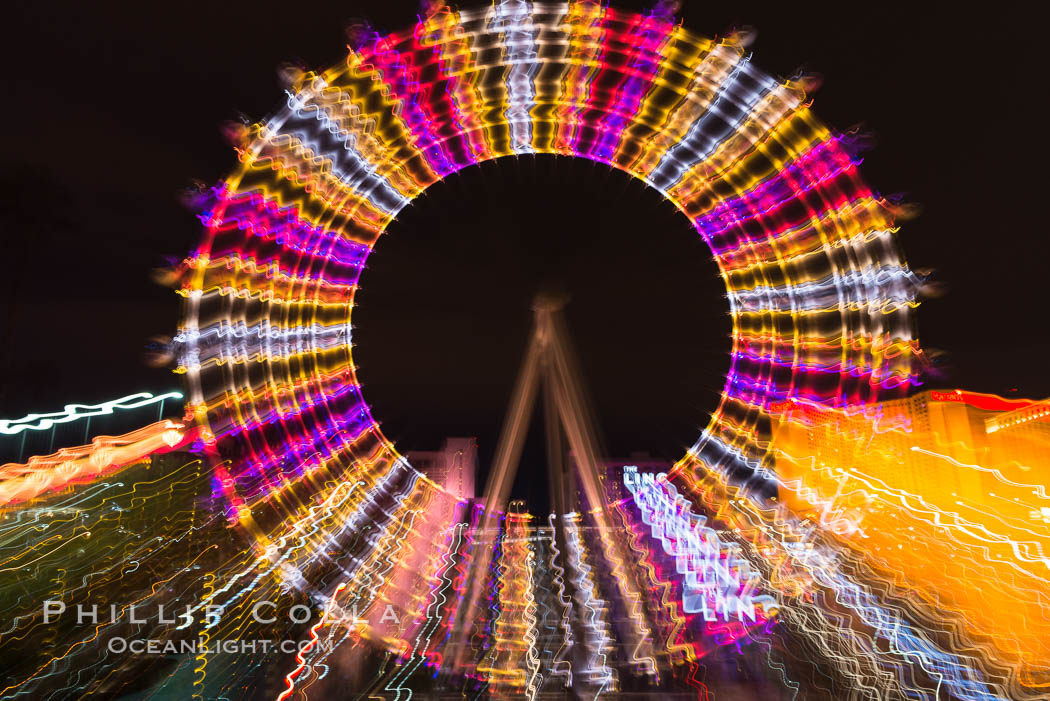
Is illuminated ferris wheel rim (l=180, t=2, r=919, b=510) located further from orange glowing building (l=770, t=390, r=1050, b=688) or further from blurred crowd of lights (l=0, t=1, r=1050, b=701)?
orange glowing building (l=770, t=390, r=1050, b=688)

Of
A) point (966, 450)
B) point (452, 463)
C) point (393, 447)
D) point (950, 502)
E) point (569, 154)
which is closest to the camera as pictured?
point (393, 447)

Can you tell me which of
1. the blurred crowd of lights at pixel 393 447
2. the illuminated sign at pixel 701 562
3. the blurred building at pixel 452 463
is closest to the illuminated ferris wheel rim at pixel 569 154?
the blurred crowd of lights at pixel 393 447

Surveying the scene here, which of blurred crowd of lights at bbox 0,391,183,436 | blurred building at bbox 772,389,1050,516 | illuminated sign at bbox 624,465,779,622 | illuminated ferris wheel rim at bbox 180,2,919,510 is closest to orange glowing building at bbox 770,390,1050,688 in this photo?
blurred building at bbox 772,389,1050,516

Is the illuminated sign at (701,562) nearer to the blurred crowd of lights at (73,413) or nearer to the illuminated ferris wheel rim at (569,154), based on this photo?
the illuminated ferris wheel rim at (569,154)

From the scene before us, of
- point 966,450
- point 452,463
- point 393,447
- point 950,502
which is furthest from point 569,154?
point 966,450

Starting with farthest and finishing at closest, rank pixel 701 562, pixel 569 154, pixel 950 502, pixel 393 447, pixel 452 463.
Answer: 1. pixel 950 502
2. pixel 452 463
3. pixel 701 562
4. pixel 569 154
5. pixel 393 447

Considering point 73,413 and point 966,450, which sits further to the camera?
point 966,450

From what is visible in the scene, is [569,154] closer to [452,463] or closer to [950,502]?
[452,463]

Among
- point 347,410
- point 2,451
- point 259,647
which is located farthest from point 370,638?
point 2,451
